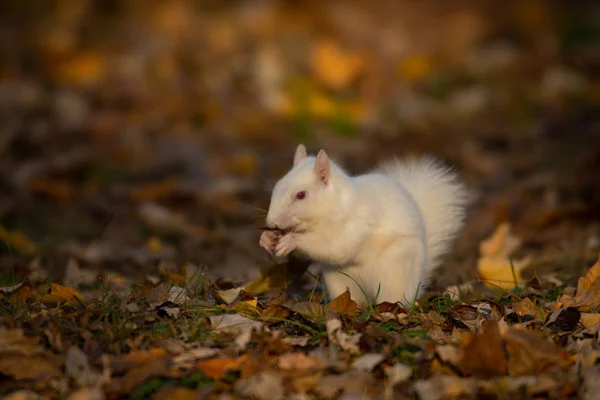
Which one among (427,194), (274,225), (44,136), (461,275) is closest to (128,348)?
(274,225)

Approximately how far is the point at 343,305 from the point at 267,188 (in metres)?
1.76

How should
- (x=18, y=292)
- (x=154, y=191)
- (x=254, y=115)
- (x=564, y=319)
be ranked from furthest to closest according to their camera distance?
(x=254, y=115) → (x=154, y=191) → (x=18, y=292) → (x=564, y=319)

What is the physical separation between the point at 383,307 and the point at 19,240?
340cm

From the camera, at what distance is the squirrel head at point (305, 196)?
13.9ft

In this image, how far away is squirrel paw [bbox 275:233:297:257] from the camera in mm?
4312

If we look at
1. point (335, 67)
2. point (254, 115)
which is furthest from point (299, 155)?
point (335, 67)

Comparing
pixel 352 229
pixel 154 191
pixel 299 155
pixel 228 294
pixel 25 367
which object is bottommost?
pixel 154 191

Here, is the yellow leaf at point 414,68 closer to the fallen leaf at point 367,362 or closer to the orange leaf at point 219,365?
the fallen leaf at point 367,362

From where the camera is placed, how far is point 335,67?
37.1ft

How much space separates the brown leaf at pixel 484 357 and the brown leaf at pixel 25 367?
1582 millimetres

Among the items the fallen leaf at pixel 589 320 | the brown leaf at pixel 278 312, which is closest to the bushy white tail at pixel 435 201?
the fallen leaf at pixel 589 320

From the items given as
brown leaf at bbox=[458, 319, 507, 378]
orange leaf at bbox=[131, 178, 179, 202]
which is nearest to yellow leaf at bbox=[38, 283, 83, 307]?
brown leaf at bbox=[458, 319, 507, 378]

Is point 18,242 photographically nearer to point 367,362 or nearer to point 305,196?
point 305,196

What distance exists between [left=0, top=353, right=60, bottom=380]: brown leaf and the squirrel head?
1276 mm
